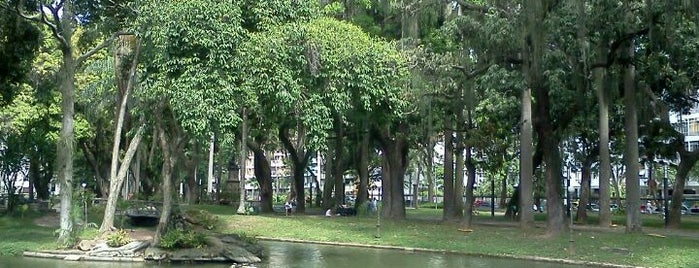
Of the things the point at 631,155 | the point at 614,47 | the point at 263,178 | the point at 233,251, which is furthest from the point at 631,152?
the point at 263,178

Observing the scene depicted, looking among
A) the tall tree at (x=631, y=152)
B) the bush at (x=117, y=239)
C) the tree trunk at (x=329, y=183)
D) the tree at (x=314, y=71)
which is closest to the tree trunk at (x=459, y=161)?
the tall tree at (x=631, y=152)

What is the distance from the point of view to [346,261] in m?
18.0

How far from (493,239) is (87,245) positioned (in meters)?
12.6

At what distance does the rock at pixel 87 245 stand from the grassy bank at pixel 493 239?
26.0ft

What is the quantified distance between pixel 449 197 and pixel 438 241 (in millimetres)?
7699

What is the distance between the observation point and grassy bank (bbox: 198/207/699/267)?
18656mm

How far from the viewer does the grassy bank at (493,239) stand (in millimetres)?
18656

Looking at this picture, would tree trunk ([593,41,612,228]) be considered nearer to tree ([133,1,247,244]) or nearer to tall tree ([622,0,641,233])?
tall tree ([622,0,641,233])

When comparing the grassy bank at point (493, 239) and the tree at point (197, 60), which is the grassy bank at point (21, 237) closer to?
the tree at point (197, 60)

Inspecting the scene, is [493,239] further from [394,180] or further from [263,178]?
[263,178]

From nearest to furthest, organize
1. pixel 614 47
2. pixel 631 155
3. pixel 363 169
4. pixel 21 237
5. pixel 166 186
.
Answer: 1. pixel 166 186
2. pixel 614 47
3. pixel 21 237
4. pixel 631 155
5. pixel 363 169

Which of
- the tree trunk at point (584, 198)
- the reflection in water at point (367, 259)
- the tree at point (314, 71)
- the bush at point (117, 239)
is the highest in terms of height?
the tree at point (314, 71)

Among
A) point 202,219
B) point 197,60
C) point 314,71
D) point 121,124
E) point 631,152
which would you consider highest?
point 197,60

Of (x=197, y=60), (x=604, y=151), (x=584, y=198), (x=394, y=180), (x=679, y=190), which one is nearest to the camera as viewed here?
(x=197, y=60)
